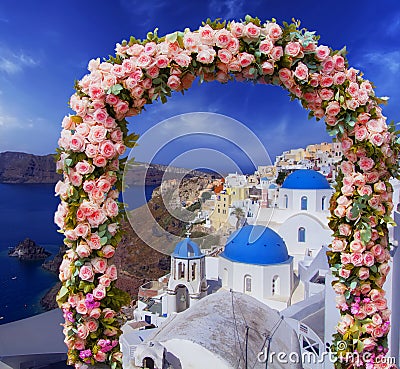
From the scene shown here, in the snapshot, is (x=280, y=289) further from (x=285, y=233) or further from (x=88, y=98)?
(x=88, y=98)

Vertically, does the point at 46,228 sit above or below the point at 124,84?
below

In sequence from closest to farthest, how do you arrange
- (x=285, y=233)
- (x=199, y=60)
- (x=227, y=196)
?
1. (x=199, y=60)
2. (x=227, y=196)
3. (x=285, y=233)

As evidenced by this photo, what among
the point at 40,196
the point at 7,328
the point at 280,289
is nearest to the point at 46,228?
the point at 40,196

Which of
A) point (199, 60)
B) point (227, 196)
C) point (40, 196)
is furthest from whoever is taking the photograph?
point (40, 196)

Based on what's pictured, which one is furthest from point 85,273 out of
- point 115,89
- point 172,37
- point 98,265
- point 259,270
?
point 259,270

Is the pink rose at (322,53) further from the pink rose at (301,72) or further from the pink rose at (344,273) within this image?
the pink rose at (344,273)

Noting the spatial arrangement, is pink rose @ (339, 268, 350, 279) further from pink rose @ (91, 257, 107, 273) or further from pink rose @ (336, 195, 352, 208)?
pink rose @ (91, 257, 107, 273)
